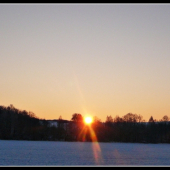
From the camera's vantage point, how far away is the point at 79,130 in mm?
126438

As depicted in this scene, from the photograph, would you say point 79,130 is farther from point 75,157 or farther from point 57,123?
point 75,157

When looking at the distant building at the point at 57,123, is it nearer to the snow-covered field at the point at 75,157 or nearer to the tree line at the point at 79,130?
the tree line at the point at 79,130

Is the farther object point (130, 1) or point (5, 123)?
point (5, 123)

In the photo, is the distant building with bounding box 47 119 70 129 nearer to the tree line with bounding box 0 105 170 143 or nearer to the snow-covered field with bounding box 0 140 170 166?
the tree line with bounding box 0 105 170 143

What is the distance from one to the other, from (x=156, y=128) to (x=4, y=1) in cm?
12060

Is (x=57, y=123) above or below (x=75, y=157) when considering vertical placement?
above

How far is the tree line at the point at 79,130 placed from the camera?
112 meters

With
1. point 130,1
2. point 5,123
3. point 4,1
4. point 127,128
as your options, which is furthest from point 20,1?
point 127,128

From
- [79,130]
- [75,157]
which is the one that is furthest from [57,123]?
[75,157]

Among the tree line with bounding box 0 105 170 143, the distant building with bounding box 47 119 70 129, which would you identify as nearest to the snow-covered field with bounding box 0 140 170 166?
the tree line with bounding box 0 105 170 143

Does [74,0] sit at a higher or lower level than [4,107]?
lower

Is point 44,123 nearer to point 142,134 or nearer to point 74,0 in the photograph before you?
point 142,134

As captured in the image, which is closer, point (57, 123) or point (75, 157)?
point (75, 157)

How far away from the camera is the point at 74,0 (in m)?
5.43
